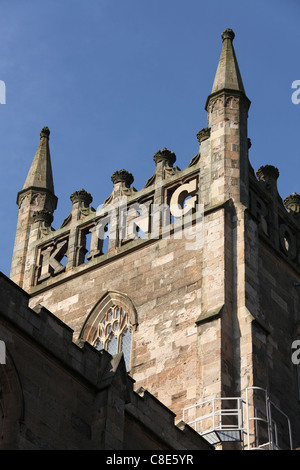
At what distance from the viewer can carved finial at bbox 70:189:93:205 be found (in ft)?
134

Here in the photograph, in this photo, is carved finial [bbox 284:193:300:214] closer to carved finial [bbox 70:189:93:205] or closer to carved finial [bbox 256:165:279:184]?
carved finial [bbox 256:165:279:184]

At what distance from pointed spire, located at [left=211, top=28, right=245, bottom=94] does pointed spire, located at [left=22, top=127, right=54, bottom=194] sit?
8.20m

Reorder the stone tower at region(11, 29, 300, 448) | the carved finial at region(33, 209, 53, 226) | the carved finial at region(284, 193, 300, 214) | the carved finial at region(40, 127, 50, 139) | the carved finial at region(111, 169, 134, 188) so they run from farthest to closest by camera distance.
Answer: the carved finial at region(40, 127, 50, 139) < the carved finial at region(33, 209, 53, 226) < the carved finial at region(284, 193, 300, 214) < the carved finial at region(111, 169, 134, 188) < the stone tower at region(11, 29, 300, 448)

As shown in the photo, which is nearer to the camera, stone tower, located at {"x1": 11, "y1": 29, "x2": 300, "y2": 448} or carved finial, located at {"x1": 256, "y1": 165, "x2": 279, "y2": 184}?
stone tower, located at {"x1": 11, "y1": 29, "x2": 300, "y2": 448}

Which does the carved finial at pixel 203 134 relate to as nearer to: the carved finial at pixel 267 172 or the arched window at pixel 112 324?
the carved finial at pixel 267 172

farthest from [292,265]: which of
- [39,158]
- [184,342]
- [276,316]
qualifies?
[39,158]

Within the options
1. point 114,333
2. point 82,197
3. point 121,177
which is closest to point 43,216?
point 82,197

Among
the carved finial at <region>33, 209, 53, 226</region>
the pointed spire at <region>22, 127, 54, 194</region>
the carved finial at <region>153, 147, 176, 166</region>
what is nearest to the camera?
the carved finial at <region>153, 147, 176, 166</region>

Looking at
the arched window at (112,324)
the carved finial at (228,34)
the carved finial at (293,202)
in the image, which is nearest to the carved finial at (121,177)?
the arched window at (112,324)

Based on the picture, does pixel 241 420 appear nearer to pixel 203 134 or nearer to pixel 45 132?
pixel 203 134

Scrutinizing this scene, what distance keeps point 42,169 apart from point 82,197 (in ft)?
12.3

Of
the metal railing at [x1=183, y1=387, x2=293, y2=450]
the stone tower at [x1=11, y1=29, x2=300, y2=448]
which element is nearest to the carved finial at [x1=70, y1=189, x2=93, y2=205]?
the stone tower at [x1=11, y1=29, x2=300, y2=448]

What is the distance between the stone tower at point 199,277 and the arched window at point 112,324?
0.04m

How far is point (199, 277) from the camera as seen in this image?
34.4 metres
